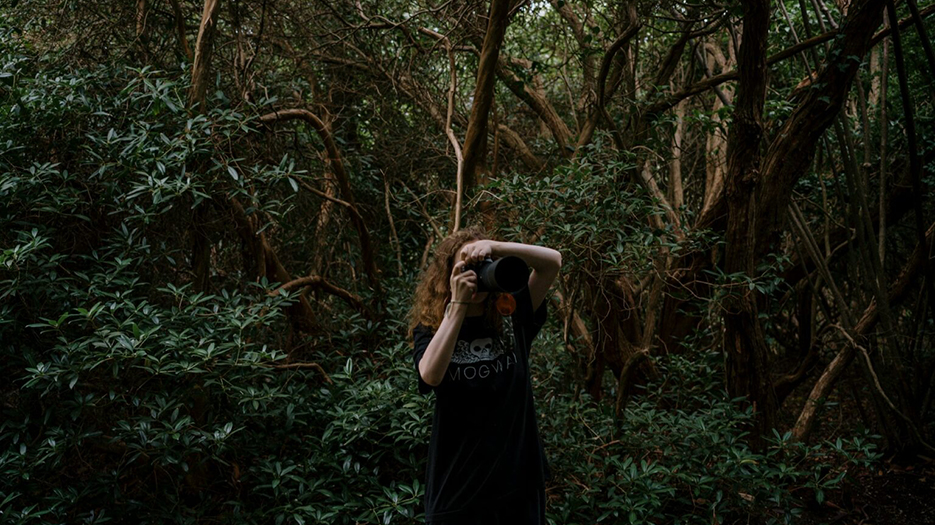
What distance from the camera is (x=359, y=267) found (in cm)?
468

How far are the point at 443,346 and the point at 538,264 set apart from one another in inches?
16.7

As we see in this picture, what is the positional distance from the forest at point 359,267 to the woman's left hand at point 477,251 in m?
1.15

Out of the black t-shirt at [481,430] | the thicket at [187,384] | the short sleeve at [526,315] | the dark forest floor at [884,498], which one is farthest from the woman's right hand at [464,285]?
the dark forest floor at [884,498]

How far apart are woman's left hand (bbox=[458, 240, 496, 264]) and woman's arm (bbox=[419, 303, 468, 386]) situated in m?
0.13

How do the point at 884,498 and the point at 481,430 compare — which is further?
the point at 884,498

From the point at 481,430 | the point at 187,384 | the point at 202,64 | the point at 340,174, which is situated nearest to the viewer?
the point at 481,430

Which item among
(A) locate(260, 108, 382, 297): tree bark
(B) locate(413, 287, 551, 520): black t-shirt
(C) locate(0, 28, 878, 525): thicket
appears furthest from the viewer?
(A) locate(260, 108, 382, 297): tree bark

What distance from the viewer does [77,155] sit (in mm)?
3168

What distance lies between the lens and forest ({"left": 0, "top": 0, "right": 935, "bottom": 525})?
2.90 meters

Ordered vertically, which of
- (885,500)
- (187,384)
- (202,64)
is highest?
(202,64)

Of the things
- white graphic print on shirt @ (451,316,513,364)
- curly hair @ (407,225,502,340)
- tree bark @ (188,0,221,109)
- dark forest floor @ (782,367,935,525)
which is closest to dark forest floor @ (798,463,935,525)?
dark forest floor @ (782,367,935,525)

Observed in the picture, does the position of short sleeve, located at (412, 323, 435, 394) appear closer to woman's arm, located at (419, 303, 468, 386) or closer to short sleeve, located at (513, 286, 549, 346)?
woman's arm, located at (419, 303, 468, 386)

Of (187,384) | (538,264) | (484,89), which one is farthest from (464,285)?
(484,89)

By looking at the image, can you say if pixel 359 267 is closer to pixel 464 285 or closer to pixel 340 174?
pixel 340 174
